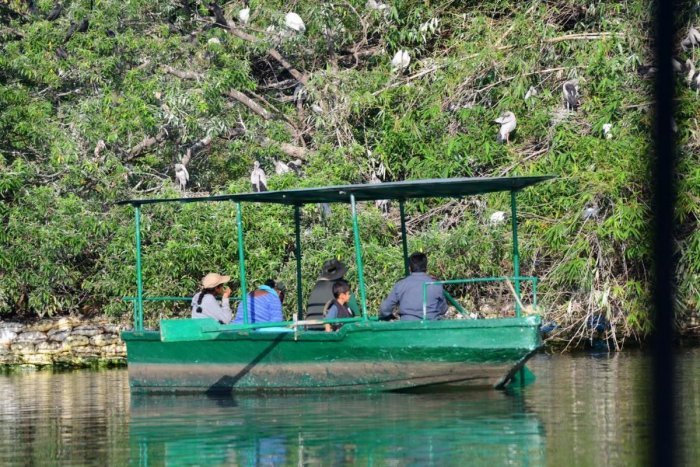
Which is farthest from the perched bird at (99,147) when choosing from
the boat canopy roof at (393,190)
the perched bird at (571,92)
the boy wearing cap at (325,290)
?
the perched bird at (571,92)

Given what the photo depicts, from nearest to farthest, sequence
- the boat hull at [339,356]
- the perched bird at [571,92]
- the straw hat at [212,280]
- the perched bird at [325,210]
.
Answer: the boat hull at [339,356] → the straw hat at [212,280] → the perched bird at [571,92] → the perched bird at [325,210]

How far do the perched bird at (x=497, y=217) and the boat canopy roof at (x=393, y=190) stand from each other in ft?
9.62

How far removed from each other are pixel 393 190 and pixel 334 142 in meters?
5.91

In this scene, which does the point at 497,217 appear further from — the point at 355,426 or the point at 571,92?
the point at 355,426

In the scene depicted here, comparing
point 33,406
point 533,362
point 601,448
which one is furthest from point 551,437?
point 533,362

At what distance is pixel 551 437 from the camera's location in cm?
828

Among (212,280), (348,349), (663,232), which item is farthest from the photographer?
(212,280)

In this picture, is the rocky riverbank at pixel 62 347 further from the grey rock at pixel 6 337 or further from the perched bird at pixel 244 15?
the perched bird at pixel 244 15

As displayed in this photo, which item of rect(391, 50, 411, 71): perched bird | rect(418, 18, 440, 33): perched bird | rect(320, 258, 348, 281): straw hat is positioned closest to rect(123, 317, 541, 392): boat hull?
rect(320, 258, 348, 281): straw hat

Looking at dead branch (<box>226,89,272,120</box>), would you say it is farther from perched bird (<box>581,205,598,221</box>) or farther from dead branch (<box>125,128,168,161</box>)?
perched bird (<box>581,205,598,221</box>)

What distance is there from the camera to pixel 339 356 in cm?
1135

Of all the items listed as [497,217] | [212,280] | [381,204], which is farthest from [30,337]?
[497,217]

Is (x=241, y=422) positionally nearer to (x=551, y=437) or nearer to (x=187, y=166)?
(x=551, y=437)

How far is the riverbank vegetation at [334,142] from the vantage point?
15375mm
